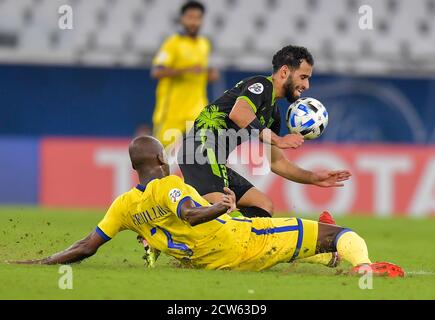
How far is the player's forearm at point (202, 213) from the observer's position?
259 inches

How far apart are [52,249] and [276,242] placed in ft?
7.97

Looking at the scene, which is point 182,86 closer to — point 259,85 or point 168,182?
point 259,85

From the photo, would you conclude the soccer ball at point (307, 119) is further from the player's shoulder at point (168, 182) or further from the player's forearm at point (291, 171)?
the player's shoulder at point (168, 182)

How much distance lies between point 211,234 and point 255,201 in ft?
4.61

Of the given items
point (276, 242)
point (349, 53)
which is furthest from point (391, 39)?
point (276, 242)

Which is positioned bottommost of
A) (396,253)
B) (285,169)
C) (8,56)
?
(396,253)

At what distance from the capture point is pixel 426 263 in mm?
8922

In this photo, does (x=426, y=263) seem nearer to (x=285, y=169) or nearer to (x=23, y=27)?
(x=285, y=169)

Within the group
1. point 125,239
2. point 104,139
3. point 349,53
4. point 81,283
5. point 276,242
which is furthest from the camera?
point 349,53

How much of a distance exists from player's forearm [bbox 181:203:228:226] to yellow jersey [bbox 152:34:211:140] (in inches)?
275

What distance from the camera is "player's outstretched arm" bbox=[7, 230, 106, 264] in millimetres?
7438

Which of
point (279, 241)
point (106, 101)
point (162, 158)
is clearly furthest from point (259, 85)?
point (106, 101)

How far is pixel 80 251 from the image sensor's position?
7477 mm

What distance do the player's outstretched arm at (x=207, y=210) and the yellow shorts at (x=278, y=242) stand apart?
0.69 meters
